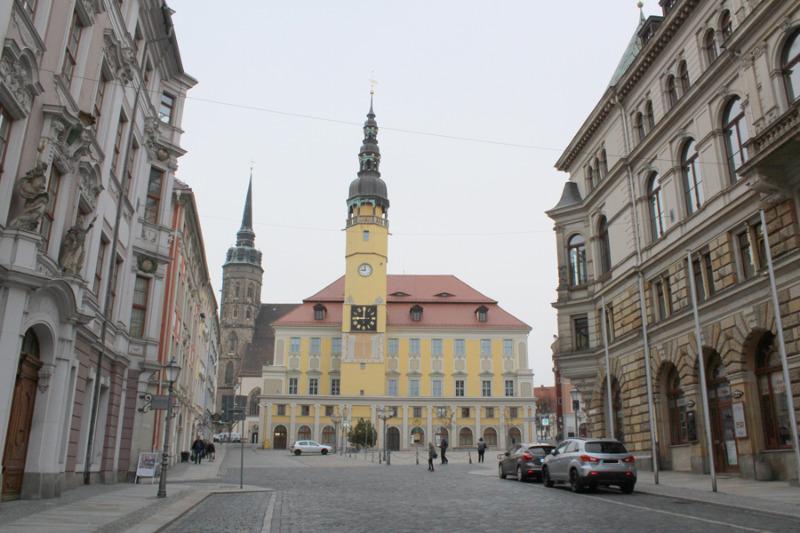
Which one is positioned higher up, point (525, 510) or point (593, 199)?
point (593, 199)

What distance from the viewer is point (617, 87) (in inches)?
1182

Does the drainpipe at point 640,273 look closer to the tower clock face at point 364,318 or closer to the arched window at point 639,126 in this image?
the arched window at point 639,126

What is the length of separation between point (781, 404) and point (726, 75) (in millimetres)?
10670

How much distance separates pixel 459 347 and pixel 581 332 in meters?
47.8

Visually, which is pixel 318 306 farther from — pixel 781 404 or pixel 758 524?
pixel 758 524

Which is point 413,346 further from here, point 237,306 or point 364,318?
point 237,306

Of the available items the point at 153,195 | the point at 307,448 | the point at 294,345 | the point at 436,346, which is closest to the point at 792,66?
the point at 153,195

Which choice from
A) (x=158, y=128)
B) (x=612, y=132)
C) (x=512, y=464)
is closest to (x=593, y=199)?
(x=612, y=132)

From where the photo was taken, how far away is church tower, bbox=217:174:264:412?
122 metres

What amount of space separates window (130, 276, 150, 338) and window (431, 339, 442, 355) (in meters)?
57.5

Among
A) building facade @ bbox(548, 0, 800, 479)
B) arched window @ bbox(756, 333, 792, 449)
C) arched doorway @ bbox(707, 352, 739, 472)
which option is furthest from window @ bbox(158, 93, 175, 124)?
arched window @ bbox(756, 333, 792, 449)

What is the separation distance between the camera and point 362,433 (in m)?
68.1

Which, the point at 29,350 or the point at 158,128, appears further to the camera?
the point at 158,128

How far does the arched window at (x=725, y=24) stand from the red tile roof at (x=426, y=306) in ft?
197
